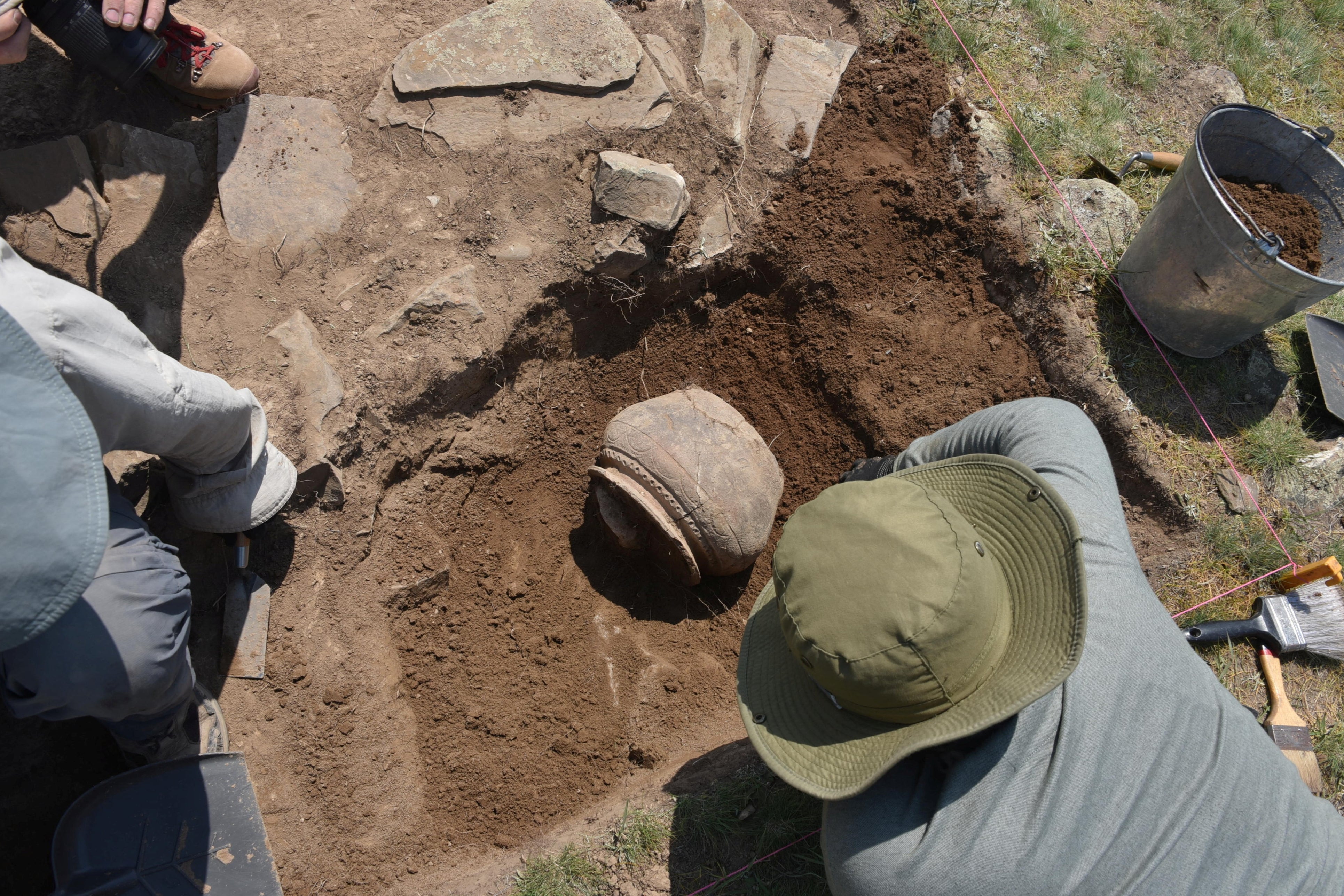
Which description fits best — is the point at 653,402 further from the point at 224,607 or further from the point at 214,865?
the point at 214,865

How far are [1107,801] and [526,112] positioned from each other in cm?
329

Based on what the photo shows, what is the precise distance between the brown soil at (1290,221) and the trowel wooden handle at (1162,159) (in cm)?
59

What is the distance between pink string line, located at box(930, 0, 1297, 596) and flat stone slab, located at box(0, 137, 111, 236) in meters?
4.13

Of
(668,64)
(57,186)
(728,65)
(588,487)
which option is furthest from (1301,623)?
(57,186)

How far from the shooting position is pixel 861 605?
153cm

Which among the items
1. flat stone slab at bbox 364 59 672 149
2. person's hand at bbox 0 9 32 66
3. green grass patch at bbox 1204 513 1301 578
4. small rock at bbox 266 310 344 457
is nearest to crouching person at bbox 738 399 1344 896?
green grass patch at bbox 1204 513 1301 578

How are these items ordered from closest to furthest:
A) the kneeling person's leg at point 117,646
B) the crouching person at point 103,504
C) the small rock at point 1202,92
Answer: the crouching person at point 103,504 < the kneeling person's leg at point 117,646 < the small rock at point 1202,92

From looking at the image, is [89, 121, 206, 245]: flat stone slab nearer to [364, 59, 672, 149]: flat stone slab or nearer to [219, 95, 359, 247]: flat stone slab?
[219, 95, 359, 247]: flat stone slab

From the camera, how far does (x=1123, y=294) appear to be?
137 inches

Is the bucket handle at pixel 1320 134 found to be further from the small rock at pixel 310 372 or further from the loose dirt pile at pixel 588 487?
the small rock at pixel 310 372

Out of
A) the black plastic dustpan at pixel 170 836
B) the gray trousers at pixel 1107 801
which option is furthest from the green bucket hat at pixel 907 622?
the black plastic dustpan at pixel 170 836

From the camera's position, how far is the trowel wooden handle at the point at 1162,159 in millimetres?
3713

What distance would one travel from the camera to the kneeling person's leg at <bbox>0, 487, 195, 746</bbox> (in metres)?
1.85

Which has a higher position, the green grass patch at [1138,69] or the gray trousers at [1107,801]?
the green grass patch at [1138,69]
